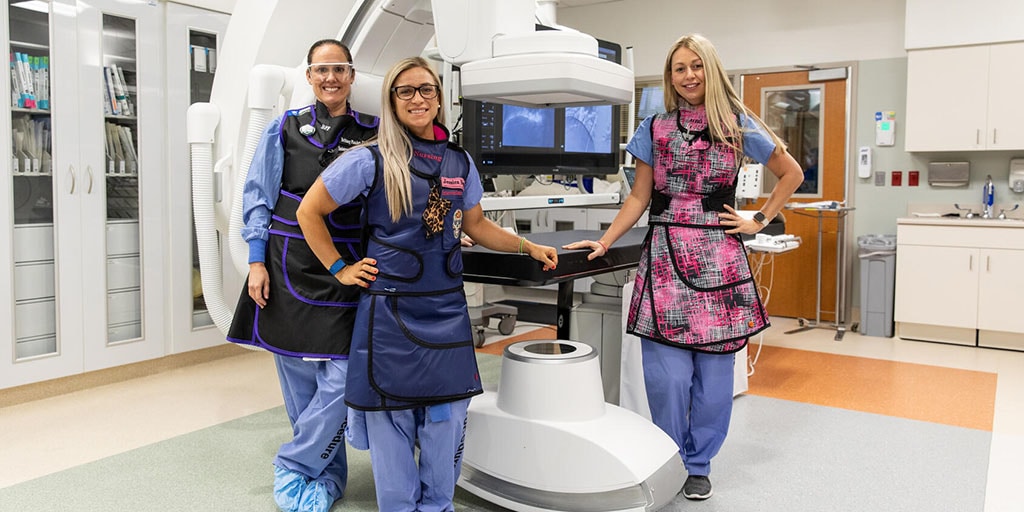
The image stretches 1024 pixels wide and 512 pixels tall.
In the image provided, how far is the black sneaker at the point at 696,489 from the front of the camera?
2621 millimetres

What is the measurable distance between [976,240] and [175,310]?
16.6 ft

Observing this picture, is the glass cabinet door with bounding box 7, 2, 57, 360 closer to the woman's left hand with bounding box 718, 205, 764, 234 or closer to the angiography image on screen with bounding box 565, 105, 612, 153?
the angiography image on screen with bounding box 565, 105, 612, 153

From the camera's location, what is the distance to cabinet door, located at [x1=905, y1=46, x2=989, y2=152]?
17.6ft

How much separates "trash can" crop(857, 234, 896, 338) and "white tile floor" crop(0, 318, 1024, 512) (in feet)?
1.84

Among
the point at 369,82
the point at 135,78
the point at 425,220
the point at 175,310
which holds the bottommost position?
the point at 175,310

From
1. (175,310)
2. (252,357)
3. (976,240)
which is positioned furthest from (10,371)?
(976,240)

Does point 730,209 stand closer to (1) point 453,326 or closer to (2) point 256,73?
(1) point 453,326

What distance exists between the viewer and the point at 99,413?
369 cm

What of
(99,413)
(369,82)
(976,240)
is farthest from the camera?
(976,240)

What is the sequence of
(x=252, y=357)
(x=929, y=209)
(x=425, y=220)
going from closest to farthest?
(x=425, y=220)
(x=252, y=357)
(x=929, y=209)

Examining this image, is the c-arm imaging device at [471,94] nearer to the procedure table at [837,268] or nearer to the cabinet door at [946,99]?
the procedure table at [837,268]

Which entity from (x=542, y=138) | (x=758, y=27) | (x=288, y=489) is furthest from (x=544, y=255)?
(x=758, y=27)

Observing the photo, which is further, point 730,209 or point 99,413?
point 99,413

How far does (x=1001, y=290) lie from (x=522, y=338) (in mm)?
3170
